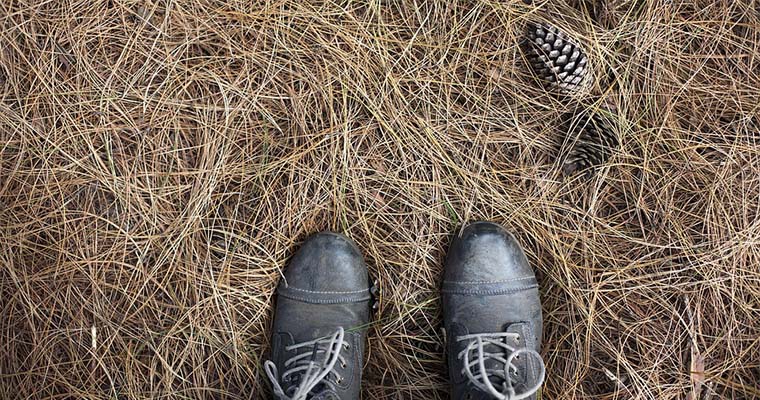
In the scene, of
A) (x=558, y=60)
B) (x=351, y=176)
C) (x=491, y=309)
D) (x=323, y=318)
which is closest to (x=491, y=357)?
(x=491, y=309)

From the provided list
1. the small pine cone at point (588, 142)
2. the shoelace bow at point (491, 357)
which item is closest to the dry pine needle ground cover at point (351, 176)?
the small pine cone at point (588, 142)

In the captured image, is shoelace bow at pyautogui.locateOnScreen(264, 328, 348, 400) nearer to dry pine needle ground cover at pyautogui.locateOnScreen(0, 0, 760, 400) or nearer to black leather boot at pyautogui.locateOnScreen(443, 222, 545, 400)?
dry pine needle ground cover at pyautogui.locateOnScreen(0, 0, 760, 400)

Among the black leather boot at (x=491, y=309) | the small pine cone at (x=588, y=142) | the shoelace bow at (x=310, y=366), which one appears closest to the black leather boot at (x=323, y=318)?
the shoelace bow at (x=310, y=366)

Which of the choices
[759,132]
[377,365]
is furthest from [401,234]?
[759,132]

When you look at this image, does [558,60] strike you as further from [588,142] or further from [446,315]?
[446,315]

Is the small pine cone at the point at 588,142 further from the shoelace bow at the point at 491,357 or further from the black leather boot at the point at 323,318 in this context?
the black leather boot at the point at 323,318

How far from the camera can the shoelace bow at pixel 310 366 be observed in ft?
4.79

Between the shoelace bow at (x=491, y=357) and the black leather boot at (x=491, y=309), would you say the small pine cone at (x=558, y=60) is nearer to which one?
the black leather boot at (x=491, y=309)

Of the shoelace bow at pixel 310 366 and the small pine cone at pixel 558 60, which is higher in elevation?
the small pine cone at pixel 558 60

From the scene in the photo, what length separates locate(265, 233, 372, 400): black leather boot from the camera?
151cm

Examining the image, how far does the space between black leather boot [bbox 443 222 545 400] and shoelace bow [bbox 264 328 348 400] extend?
1.13 ft

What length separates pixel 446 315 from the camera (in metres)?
1.55

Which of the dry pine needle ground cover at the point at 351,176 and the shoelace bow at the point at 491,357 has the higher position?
the dry pine needle ground cover at the point at 351,176

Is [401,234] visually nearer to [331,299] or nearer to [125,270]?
[331,299]
